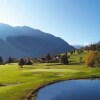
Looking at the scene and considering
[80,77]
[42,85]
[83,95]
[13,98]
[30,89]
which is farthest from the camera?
[80,77]

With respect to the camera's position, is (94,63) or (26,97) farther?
(94,63)

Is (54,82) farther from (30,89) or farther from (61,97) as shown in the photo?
(61,97)

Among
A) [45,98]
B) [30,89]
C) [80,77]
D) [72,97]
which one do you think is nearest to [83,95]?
[72,97]

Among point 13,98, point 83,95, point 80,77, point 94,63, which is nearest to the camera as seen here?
point 13,98

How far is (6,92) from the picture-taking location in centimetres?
6562

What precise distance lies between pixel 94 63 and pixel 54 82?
7914 cm

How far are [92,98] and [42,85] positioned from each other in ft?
82.1

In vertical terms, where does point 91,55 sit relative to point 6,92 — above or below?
above

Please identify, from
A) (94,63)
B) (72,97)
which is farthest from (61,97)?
(94,63)

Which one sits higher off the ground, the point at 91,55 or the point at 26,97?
the point at 91,55

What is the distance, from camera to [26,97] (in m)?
61.3

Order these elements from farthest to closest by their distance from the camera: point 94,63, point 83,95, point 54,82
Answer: point 94,63
point 54,82
point 83,95

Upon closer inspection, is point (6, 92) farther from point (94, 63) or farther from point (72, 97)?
point (94, 63)

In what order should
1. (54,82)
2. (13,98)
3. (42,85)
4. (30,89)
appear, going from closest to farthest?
(13,98), (30,89), (42,85), (54,82)
